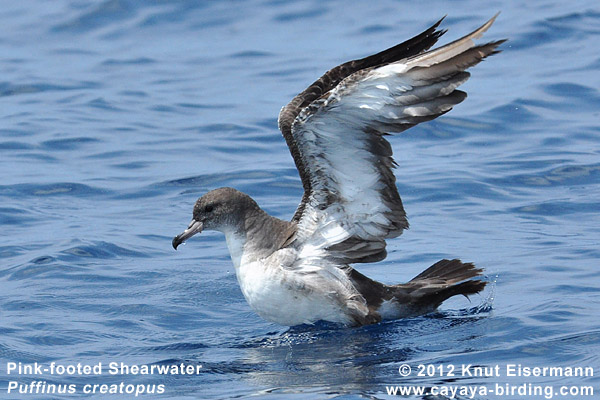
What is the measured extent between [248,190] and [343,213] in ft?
12.3

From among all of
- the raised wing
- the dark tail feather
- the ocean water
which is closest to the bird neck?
the raised wing

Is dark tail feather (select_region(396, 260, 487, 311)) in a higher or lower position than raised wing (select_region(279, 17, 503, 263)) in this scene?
lower

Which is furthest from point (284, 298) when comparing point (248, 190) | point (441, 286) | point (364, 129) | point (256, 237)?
point (248, 190)

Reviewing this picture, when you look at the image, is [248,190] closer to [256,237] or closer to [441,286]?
[256,237]

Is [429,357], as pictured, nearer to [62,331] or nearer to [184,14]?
[62,331]

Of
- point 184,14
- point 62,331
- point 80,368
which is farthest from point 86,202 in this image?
Answer: point 184,14

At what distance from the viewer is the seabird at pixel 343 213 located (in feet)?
22.8

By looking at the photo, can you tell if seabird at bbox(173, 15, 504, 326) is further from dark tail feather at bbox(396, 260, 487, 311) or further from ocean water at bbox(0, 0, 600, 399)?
ocean water at bbox(0, 0, 600, 399)

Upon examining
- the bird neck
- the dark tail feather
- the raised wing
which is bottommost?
the dark tail feather

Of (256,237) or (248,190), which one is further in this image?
(248,190)

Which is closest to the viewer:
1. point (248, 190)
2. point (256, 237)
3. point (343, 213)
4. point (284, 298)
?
point (284, 298)

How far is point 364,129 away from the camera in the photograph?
7.24 m

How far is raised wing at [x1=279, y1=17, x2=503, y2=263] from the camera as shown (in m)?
6.82

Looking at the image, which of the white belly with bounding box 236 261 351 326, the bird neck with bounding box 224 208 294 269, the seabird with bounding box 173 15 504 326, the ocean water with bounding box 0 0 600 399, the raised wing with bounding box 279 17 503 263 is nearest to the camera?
the raised wing with bounding box 279 17 503 263
